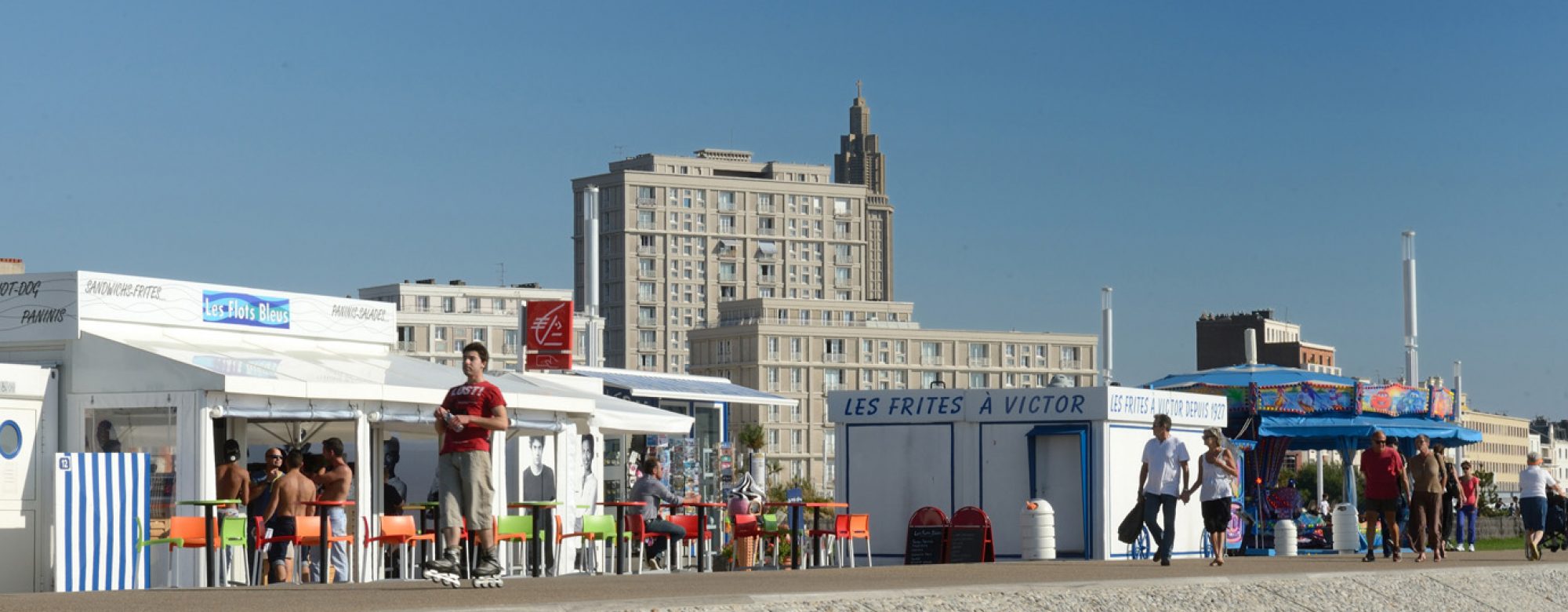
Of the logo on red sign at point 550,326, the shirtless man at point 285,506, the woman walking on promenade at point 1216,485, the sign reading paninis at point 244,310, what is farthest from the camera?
the logo on red sign at point 550,326

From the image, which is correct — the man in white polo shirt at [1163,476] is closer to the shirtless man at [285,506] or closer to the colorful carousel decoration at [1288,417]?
the shirtless man at [285,506]

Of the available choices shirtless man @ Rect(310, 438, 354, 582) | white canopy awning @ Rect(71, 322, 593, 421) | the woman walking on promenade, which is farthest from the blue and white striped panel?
the woman walking on promenade

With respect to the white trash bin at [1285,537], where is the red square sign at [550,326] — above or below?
above

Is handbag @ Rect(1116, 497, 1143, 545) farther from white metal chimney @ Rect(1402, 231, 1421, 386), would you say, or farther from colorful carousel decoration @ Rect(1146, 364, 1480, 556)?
white metal chimney @ Rect(1402, 231, 1421, 386)

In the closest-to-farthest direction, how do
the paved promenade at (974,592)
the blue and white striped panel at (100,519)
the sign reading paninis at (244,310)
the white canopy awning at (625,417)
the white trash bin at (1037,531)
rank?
the paved promenade at (974,592)
the blue and white striped panel at (100,519)
the sign reading paninis at (244,310)
the white canopy awning at (625,417)
the white trash bin at (1037,531)

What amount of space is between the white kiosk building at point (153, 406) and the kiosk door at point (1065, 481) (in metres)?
6.40

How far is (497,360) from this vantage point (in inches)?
6206

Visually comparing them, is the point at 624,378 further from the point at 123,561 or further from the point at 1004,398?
the point at 123,561

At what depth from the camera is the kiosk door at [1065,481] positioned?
2573 cm

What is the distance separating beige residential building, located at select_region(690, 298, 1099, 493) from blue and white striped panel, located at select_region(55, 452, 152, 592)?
13782 centimetres

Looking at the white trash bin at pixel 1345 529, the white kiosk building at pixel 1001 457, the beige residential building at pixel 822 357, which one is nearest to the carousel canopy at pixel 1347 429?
the white trash bin at pixel 1345 529

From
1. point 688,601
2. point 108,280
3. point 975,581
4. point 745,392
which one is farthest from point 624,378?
point 688,601

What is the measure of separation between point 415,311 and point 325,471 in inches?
5629

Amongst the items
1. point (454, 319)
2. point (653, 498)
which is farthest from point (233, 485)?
point (454, 319)
